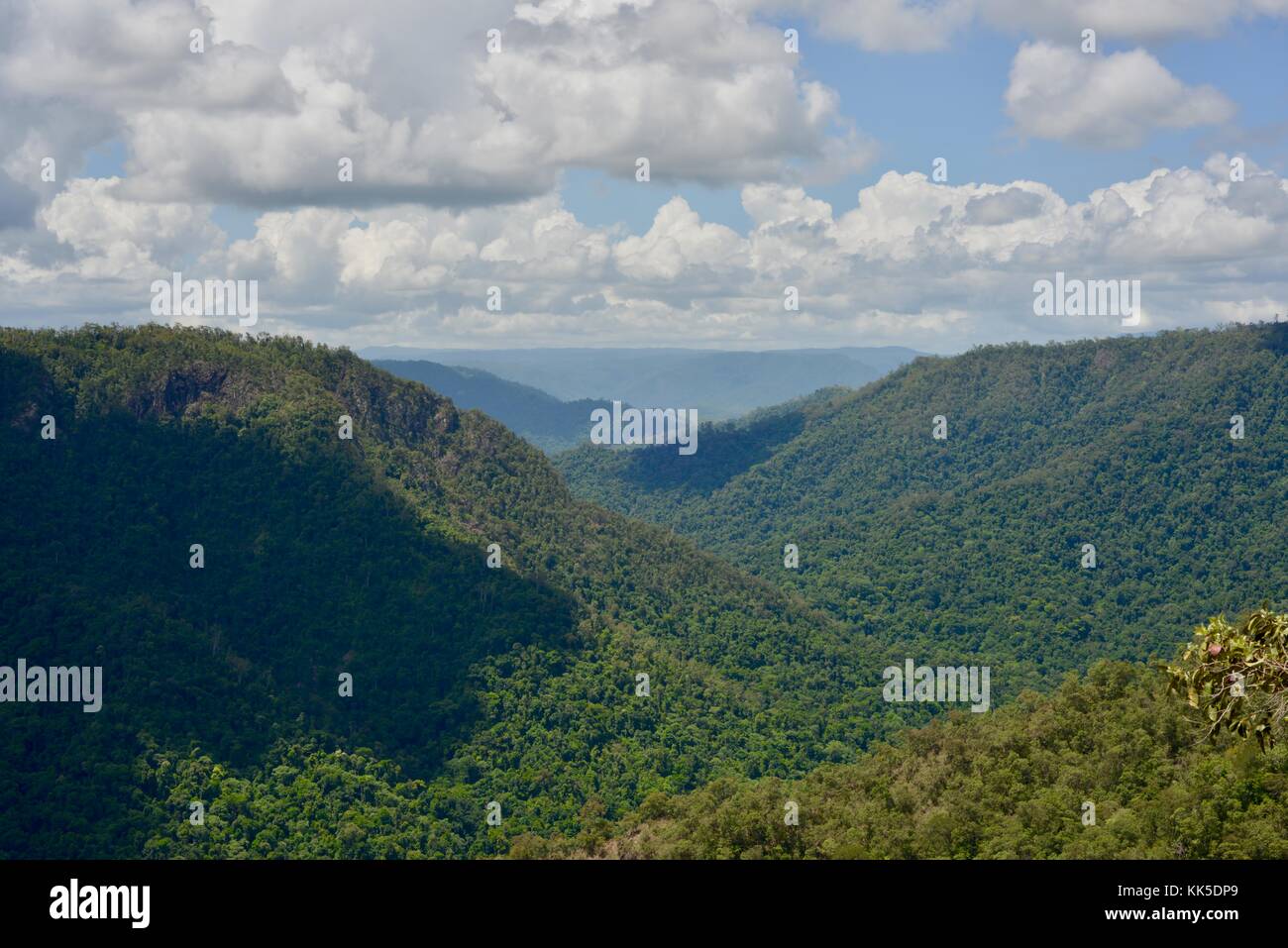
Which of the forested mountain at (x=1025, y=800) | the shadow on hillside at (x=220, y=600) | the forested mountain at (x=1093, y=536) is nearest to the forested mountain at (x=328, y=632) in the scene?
the shadow on hillside at (x=220, y=600)

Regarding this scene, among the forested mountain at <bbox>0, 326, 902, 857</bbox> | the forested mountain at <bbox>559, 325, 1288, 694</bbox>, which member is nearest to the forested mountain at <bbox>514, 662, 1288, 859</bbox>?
the forested mountain at <bbox>0, 326, 902, 857</bbox>

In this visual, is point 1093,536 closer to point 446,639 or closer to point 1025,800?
point 446,639

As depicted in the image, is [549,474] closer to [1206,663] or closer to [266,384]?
[266,384]

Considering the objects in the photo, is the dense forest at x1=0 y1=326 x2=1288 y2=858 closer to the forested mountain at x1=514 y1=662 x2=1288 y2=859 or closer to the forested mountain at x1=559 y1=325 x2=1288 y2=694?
the forested mountain at x1=514 y1=662 x2=1288 y2=859

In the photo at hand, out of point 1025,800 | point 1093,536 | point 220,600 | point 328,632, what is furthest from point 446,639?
Answer: point 1093,536

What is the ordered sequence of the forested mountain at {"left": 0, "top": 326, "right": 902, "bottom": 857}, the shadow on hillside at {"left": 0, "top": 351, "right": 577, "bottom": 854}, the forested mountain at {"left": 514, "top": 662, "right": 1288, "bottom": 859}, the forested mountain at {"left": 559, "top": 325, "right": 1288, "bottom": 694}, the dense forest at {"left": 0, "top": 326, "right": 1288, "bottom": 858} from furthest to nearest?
the forested mountain at {"left": 559, "top": 325, "right": 1288, "bottom": 694} < the shadow on hillside at {"left": 0, "top": 351, "right": 577, "bottom": 854} < the forested mountain at {"left": 0, "top": 326, "right": 902, "bottom": 857} < the dense forest at {"left": 0, "top": 326, "right": 1288, "bottom": 858} < the forested mountain at {"left": 514, "top": 662, "right": 1288, "bottom": 859}
